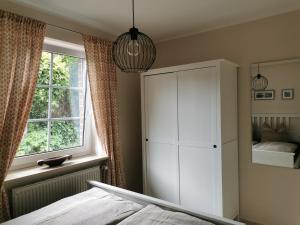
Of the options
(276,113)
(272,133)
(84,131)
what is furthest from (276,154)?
(84,131)

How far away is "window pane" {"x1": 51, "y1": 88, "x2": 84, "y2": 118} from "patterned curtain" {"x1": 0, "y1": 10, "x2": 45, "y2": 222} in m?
0.46

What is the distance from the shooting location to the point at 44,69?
238 centimetres

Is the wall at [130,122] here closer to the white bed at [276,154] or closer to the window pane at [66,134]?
the window pane at [66,134]

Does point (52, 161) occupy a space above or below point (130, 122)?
below

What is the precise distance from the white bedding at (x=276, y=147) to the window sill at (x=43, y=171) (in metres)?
1.81

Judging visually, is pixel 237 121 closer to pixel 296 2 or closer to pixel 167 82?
pixel 167 82

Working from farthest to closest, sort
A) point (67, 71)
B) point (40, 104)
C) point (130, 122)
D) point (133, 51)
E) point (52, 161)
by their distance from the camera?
point (130, 122) < point (67, 71) < point (40, 104) < point (52, 161) < point (133, 51)

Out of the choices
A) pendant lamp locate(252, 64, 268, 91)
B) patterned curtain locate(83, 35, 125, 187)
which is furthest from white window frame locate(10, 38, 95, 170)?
pendant lamp locate(252, 64, 268, 91)

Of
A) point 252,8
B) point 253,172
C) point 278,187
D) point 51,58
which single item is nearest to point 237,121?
point 253,172

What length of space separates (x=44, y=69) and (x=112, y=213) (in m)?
1.62

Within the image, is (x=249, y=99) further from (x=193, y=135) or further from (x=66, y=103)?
(x=66, y=103)

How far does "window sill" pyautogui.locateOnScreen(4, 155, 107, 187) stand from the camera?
200 centimetres

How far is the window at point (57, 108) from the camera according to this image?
2342 millimetres

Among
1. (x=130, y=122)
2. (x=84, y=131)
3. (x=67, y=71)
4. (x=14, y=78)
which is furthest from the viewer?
(x=130, y=122)
